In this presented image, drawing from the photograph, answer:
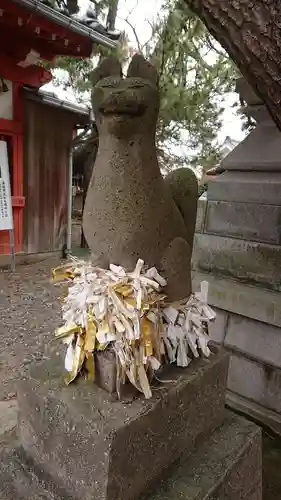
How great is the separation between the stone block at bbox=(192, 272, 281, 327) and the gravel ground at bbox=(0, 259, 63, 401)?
1.00m

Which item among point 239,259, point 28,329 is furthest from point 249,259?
point 28,329

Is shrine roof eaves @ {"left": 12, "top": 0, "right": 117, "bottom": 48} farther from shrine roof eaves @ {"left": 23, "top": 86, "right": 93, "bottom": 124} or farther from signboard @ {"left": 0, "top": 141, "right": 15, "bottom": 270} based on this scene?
signboard @ {"left": 0, "top": 141, "right": 15, "bottom": 270}

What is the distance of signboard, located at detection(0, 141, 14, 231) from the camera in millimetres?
4812

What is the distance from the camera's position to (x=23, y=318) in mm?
3674

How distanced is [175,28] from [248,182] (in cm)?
418

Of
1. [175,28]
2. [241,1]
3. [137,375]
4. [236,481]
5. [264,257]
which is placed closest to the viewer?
[241,1]

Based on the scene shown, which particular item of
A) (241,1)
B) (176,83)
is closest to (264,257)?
(241,1)

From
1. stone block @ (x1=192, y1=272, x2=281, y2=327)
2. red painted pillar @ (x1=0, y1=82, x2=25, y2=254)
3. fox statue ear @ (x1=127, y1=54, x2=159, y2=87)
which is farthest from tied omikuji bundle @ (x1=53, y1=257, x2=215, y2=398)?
red painted pillar @ (x1=0, y1=82, x2=25, y2=254)

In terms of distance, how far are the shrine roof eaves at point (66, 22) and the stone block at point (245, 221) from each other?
2.75m

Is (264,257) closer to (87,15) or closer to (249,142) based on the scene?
(249,142)

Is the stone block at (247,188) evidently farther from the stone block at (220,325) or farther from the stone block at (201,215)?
the stone block at (220,325)

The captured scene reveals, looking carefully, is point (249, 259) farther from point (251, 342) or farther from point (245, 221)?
point (251, 342)

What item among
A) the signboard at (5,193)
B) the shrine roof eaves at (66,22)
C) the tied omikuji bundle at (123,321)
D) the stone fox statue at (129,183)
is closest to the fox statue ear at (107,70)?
the stone fox statue at (129,183)

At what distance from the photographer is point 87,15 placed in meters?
4.55
